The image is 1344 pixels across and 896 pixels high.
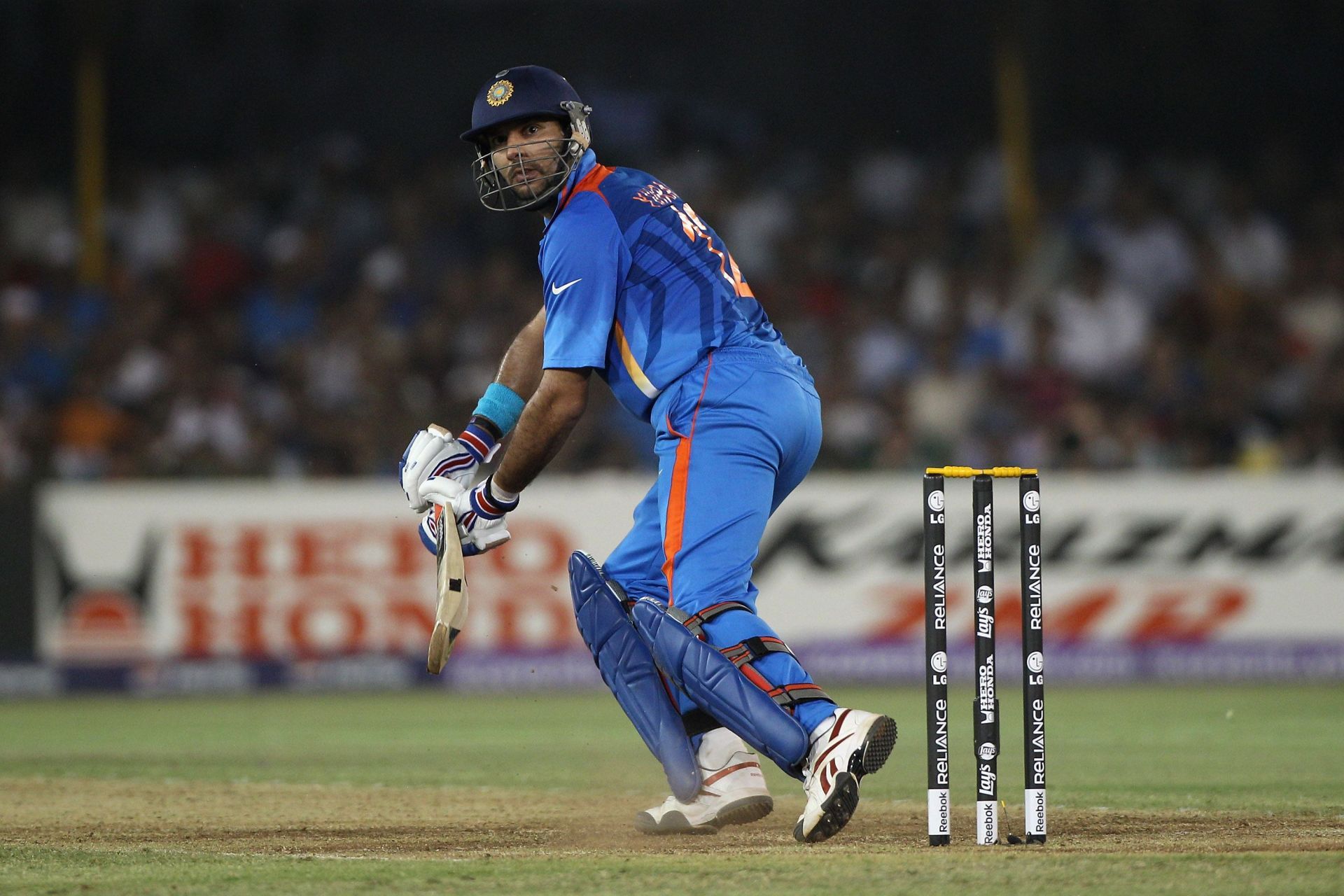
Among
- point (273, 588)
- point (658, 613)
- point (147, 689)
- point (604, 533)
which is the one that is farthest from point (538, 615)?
point (658, 613)

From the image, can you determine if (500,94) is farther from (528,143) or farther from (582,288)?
(582,288)

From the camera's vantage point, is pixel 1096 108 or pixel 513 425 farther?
pixel 1096 108

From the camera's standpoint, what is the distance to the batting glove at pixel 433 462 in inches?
209

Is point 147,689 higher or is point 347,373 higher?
point 347,373

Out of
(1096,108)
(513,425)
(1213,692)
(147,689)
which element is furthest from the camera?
(1096,108)

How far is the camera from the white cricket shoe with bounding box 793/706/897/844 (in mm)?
4590

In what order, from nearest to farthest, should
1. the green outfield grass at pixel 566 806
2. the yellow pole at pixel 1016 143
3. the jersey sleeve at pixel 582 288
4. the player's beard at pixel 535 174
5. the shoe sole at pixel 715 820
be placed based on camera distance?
the green outfield grass at pixel 566 806 < the jersey sleeve at pixel 582 288 < the shoe sole at pixel 715 820 < the player's beard at pixel 535 174 < the yellow pole at pixel 1016 143

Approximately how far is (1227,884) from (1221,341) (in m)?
11.0

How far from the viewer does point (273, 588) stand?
41.8 feet

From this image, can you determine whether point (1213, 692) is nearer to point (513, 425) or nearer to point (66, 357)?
point (513, 425)

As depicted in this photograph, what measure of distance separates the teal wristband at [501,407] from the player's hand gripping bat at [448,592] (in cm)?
47

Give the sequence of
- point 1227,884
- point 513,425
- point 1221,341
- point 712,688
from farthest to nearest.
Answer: point 1221,341, point 513,425, point 712,688, point 1227,884

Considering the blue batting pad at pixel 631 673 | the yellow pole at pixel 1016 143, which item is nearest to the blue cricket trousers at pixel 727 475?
the blue batting pad at pixel 631 673

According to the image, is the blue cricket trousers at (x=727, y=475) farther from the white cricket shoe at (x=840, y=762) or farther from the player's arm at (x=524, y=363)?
the player's arm at (x=524, y=363)
